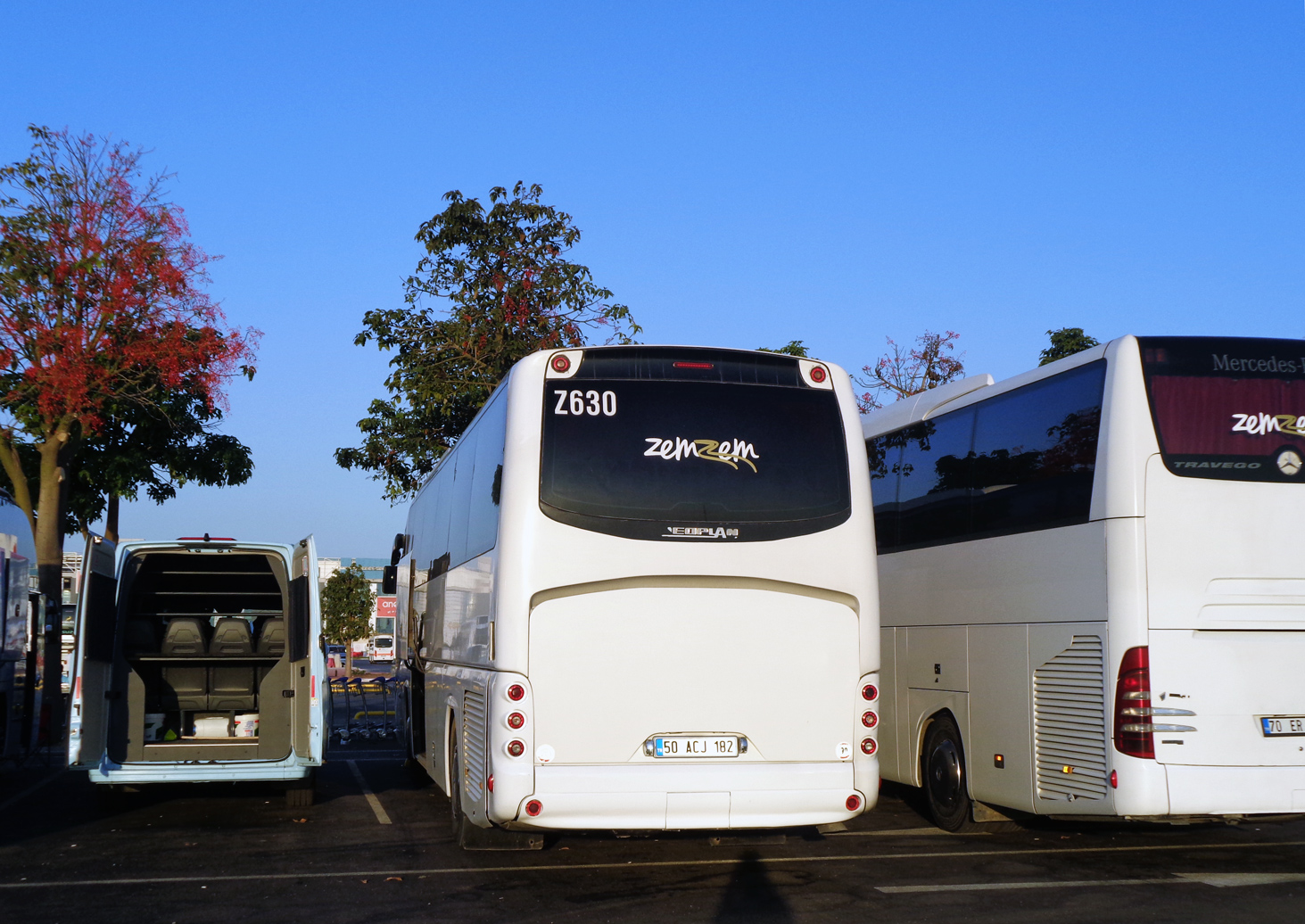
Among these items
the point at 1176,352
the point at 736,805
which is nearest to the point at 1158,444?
the point at 1176,352

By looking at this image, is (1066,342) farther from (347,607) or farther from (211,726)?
Answer: (347,607)

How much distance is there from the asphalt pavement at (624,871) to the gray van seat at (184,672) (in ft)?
3.68

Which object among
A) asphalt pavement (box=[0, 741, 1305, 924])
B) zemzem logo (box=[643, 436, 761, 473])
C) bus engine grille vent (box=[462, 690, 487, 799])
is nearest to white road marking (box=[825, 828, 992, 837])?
asphalt pavement (box=[0, 741, 1305, 924])

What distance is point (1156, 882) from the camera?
8602mm

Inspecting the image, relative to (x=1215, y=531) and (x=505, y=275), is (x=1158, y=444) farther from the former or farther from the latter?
(x=505, y=275)

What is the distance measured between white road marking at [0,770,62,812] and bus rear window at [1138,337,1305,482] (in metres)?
11.3

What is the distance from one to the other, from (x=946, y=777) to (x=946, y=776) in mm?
12

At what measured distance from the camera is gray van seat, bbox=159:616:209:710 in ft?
42.2

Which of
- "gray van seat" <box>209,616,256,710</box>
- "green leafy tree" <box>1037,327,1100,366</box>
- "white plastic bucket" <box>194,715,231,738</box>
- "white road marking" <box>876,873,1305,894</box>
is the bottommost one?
"white road marking" <box>876,873,1305,894</box>

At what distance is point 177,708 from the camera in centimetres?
1316

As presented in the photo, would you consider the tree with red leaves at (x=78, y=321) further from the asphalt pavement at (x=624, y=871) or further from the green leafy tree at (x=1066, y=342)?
the green leafy tree at (x=1066, y=342)

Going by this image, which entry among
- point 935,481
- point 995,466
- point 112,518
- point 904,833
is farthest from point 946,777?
point 112,518

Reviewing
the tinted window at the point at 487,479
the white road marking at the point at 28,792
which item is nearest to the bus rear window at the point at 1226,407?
the tinted window at the point at 487,479

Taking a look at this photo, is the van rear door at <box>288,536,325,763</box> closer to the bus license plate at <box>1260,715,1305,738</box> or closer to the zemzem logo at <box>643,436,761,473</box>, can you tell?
the zemzem logo at <box>643,436,761,473</box>
